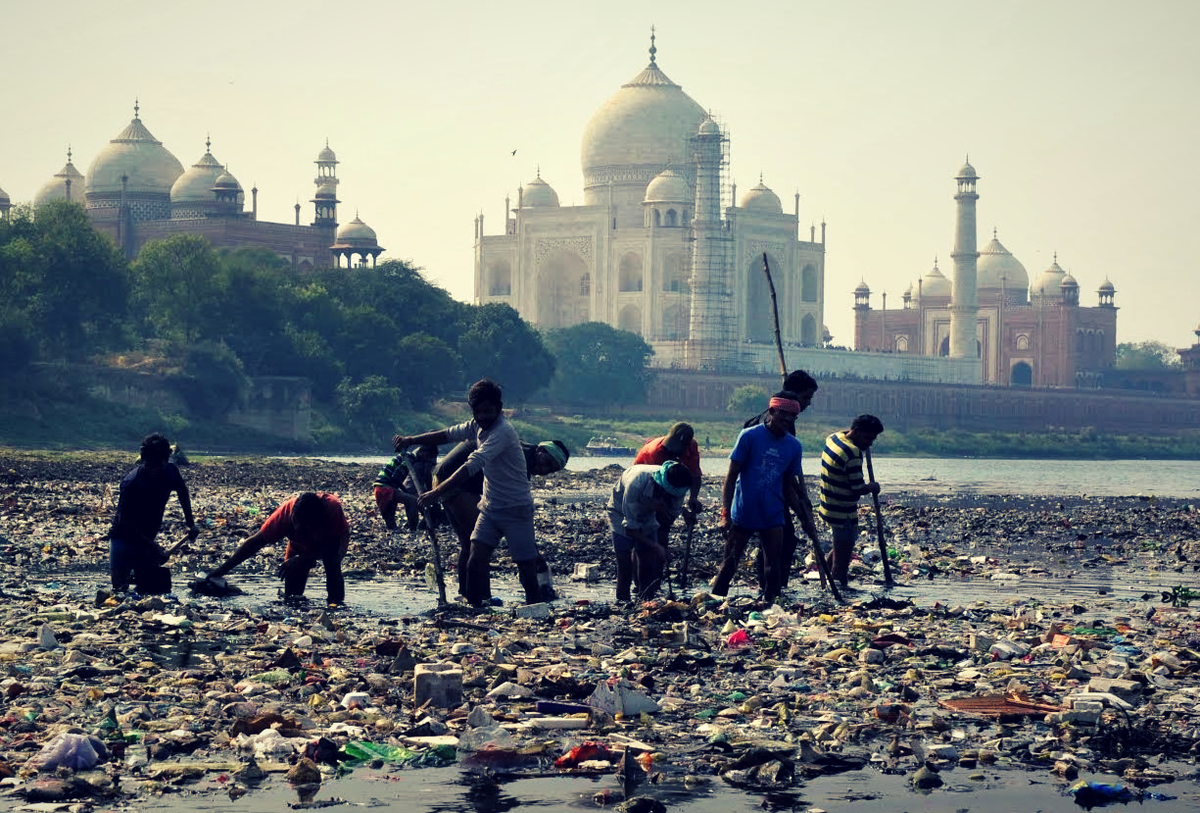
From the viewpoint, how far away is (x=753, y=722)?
8438 mm

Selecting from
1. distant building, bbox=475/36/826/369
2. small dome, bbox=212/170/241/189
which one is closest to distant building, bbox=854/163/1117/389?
distant building, bbox=475/36/826/369

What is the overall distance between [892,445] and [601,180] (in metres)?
28.1

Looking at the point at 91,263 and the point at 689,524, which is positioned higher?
the point at 91,263

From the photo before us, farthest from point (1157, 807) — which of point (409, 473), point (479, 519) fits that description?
point (409, 473)

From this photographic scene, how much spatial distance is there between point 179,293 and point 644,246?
3964 cm

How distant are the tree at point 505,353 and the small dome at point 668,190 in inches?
966

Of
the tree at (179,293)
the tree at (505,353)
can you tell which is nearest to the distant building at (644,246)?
the tree at (505,353)

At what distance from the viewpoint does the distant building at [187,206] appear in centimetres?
8656

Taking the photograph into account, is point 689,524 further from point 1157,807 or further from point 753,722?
point 1157,807

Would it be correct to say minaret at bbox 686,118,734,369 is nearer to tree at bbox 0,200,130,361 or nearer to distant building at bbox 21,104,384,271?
distant building at bbox 21,104,384,271

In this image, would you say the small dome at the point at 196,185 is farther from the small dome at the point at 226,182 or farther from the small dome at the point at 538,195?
the small dome at the point at 538,195

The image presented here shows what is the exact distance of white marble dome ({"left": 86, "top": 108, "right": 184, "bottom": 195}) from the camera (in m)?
91.6

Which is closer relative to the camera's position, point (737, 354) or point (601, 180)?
Answer: point (737, 354)

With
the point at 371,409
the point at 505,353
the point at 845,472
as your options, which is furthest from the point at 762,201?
the point at 845,472
